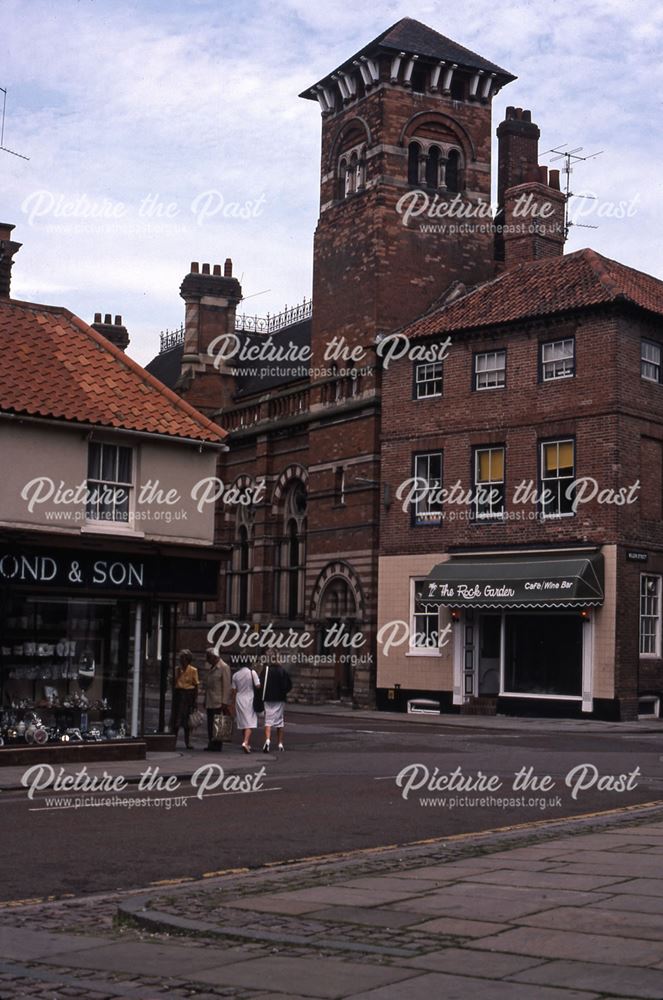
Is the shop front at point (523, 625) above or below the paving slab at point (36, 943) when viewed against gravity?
above

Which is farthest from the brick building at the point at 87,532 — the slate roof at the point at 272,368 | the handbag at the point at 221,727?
the slate roof at the point at 272,368

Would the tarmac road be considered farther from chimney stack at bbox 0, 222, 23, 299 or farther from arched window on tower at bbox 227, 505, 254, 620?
arched window on tower at bbox 227, 505, 254, 620

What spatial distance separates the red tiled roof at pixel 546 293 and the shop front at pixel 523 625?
6.67 metres

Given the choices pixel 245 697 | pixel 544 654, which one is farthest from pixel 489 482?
pixel 245 697

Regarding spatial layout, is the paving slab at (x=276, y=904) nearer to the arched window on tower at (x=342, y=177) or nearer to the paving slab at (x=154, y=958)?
the paving slab at (x=154, y=958)

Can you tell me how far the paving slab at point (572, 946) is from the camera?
703 cm

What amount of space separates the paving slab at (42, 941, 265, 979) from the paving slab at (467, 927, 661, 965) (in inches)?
53.0

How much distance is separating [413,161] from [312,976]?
39.4 meters

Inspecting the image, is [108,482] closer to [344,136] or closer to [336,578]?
[336,578]

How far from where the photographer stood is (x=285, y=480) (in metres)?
47.1

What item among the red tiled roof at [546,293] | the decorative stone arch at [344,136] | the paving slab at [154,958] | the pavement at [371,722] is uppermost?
the decorative stone arch at [344,136]

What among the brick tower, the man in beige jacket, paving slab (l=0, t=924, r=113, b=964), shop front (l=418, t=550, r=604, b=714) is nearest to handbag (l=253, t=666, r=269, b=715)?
the man in beige jacket

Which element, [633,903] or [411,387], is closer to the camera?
[633,903]

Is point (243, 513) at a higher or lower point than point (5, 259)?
lower
